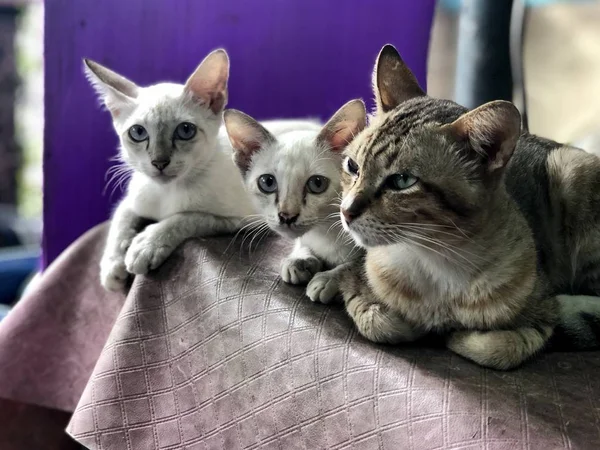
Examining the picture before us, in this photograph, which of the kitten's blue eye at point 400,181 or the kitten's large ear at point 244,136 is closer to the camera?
the kitten's blue eye at point 400,181

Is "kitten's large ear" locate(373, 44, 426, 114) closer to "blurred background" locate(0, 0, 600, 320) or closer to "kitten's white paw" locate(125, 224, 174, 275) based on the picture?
"kitten's white paw" locate(125, 224, 174, 275)

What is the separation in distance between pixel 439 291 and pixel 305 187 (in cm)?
38

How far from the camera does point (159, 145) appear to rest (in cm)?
136

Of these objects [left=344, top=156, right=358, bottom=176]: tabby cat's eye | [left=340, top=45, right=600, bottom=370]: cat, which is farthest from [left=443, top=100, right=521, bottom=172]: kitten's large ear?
[left=344, top=156, right=358, bottom=176]: tabby cat's eye

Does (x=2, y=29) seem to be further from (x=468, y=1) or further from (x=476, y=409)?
(x=476, y=409)

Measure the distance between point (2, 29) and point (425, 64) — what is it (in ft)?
5.75

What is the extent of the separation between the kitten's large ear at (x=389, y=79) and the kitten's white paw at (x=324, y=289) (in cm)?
34

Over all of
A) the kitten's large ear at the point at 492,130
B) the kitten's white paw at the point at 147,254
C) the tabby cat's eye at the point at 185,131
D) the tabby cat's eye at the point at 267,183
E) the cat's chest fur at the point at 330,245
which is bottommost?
the kitten's white paw at the point at 147,254

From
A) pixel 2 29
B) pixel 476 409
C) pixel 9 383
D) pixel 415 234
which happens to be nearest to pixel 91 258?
pixel 9 383

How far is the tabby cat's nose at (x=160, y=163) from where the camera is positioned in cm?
135

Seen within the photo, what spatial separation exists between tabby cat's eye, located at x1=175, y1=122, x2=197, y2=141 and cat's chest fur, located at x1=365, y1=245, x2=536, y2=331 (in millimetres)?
611

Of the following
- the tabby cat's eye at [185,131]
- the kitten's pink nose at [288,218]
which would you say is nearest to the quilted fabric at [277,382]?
the kitten's pink nose at [288,218]

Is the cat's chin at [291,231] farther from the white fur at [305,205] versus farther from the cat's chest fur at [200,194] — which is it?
the cat's chest fur at [200,194]

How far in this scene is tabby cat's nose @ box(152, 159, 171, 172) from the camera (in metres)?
1.35
